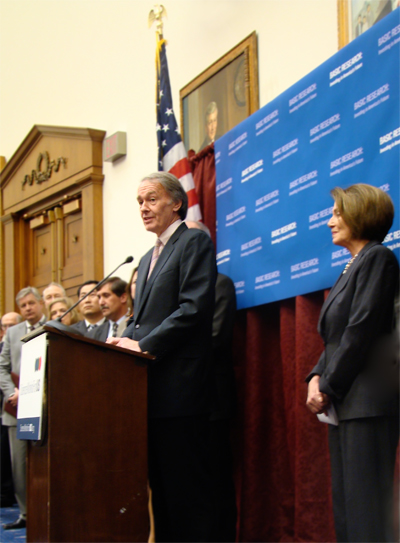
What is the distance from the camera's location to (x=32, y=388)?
2.25m

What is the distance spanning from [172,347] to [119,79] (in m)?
4.46

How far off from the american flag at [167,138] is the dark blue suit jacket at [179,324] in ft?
5.95

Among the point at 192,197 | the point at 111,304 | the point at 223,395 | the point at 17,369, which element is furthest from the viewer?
the point at 17,369

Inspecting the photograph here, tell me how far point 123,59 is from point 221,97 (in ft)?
6.30

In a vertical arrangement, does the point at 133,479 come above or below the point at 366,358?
below

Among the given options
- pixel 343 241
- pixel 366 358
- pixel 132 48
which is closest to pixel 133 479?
pixel 366 358

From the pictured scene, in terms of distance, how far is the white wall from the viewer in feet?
13.3

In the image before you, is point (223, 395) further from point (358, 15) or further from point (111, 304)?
point (358, 15)

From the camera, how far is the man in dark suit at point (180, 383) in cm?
238

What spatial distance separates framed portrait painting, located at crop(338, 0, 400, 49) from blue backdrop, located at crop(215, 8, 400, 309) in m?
0.28

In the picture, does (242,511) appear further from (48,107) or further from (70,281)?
(48,107)

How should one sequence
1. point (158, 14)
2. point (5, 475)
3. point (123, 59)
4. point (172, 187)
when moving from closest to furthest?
point (172, 187)
point (158, 14)
point (5, 475)
point (123, 59)

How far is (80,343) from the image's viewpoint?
2174mm

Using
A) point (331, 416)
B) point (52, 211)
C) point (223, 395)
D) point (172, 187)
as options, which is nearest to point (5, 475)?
point (223, 395)
